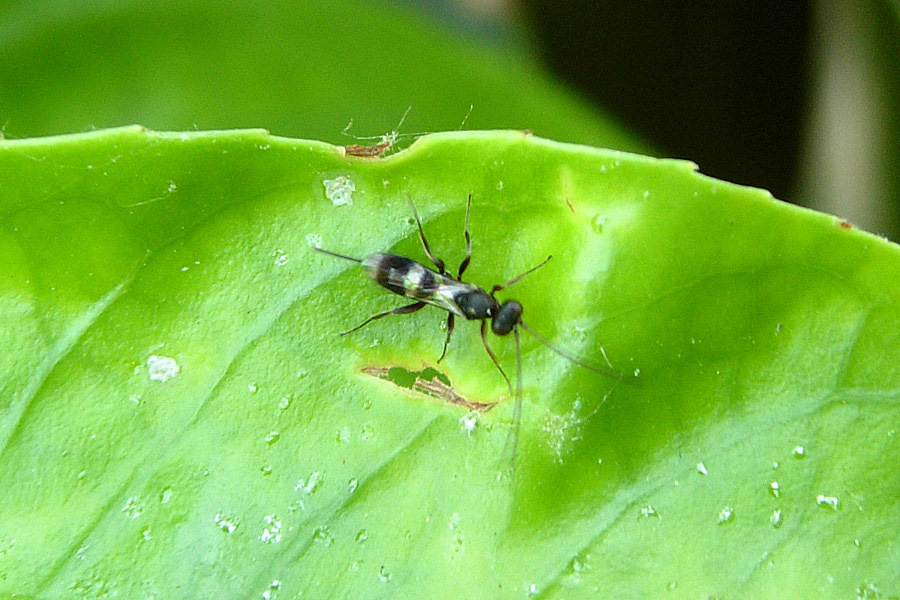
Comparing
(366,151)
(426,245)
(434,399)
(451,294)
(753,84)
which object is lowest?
(434,399)

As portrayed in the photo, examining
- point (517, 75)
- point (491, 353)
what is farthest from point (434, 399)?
point (517, 75)

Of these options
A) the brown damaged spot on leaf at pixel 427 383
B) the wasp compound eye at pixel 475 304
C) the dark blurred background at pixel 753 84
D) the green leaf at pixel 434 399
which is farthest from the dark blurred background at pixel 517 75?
the brown damaged spot on leaf at pixel 427 383

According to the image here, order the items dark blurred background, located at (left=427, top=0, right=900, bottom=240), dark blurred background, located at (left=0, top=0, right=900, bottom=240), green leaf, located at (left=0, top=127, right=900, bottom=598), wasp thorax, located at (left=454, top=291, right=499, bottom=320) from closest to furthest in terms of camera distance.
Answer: green leaf, located at (left=0, top=127, right=900, bottom=598) → wasp thorax, located at (left=454, top=291, right=499, bottom=320) → dark blurred background, located at (left=0, top=0, right=900, bottom=240) → dark blurred background, located at (left=427, top=0, right=900, bottom=240)

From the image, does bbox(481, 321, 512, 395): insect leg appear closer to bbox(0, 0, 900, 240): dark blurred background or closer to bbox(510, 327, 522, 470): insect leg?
bbox(510, 327, 522, 470): insect leg

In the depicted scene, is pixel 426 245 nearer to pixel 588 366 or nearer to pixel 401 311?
pixel 401 311

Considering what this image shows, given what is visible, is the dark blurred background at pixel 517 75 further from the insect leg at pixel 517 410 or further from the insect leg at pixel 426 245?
the insect leg at pixel 517 410

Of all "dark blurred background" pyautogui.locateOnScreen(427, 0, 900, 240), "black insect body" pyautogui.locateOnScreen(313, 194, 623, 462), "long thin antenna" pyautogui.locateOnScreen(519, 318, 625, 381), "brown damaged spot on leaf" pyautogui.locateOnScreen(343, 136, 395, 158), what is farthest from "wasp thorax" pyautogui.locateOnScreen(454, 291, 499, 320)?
"dark blurred background" pyautogui.locateOnScreen(427, 0, 900, 240)

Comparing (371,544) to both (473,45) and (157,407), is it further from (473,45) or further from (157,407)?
(473,45)
